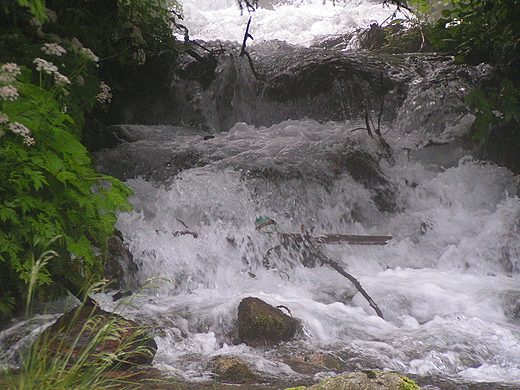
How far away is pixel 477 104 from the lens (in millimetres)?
5594

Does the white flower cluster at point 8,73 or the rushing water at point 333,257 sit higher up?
the white flower cluster at point 8,73

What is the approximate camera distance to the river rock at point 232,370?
8.31ft

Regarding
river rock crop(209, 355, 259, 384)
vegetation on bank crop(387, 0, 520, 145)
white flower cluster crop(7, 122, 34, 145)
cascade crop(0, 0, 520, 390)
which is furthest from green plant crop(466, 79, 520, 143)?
white flower cluster crop(7, 122, 34, 145)

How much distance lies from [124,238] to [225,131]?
3.38m

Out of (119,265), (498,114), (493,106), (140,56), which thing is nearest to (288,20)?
(140,56)

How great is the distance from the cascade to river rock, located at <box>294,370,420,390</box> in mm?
865

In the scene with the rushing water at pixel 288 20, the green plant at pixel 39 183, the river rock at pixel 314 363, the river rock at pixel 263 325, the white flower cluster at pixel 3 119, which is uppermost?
the rushing water at pixel 288 20

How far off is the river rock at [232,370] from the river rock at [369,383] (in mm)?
878

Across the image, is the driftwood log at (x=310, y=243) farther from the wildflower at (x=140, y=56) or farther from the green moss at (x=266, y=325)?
the wildflower at (x=140, y=56)

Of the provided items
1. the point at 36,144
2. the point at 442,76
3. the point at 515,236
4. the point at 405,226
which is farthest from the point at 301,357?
the point at 442,76

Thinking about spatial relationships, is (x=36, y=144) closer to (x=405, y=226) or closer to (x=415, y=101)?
(x=405, y=226)

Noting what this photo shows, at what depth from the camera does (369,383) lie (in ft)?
5.54

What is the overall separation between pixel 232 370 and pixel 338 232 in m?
3.06

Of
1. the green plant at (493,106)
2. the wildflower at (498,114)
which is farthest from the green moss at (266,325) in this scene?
the wildflower at (498,114)
